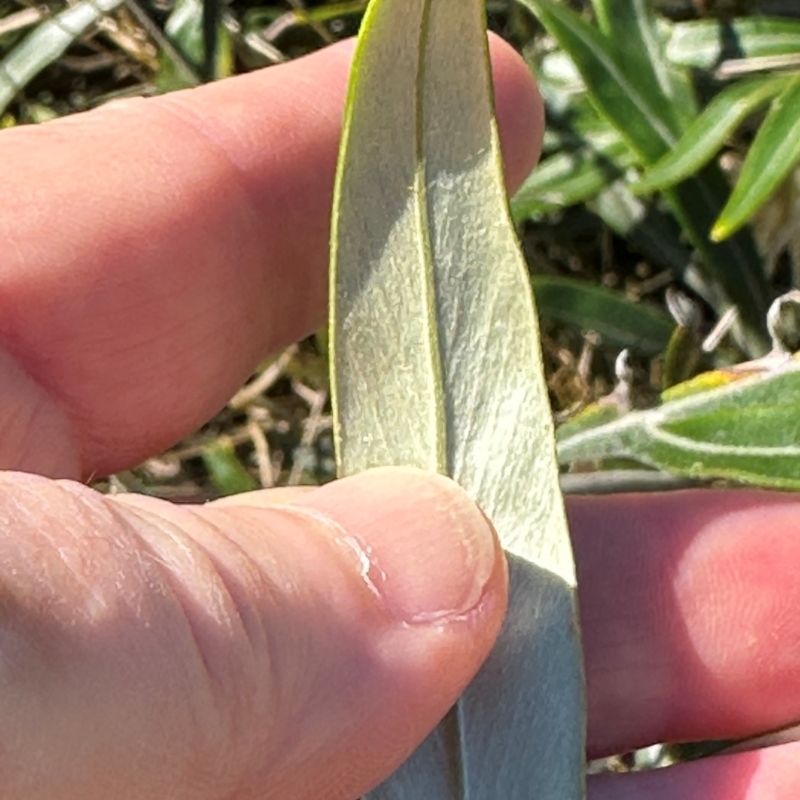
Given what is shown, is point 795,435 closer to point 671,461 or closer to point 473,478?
point 671,461

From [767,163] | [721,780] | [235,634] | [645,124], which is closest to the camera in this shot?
[235,634]

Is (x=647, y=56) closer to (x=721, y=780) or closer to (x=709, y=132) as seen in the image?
(x=709, y=132)

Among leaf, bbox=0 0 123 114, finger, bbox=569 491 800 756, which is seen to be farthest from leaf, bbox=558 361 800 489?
leaf, bbox=0 0 123 114

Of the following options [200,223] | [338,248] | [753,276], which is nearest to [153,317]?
[200,223]

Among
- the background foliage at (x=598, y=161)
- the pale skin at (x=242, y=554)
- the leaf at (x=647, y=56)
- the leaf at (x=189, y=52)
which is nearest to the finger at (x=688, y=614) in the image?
the pale skin at (x=242, y=554)

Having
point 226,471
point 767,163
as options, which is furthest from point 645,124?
point 226,471

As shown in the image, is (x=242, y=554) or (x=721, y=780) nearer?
(x=242, y=554)

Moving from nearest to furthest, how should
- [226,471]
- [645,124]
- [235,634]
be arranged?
1. [235,634]
2. [645,124]
3. [226,471]

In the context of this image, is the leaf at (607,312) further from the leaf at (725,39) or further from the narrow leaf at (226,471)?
the narrow leaf at (226,471)
